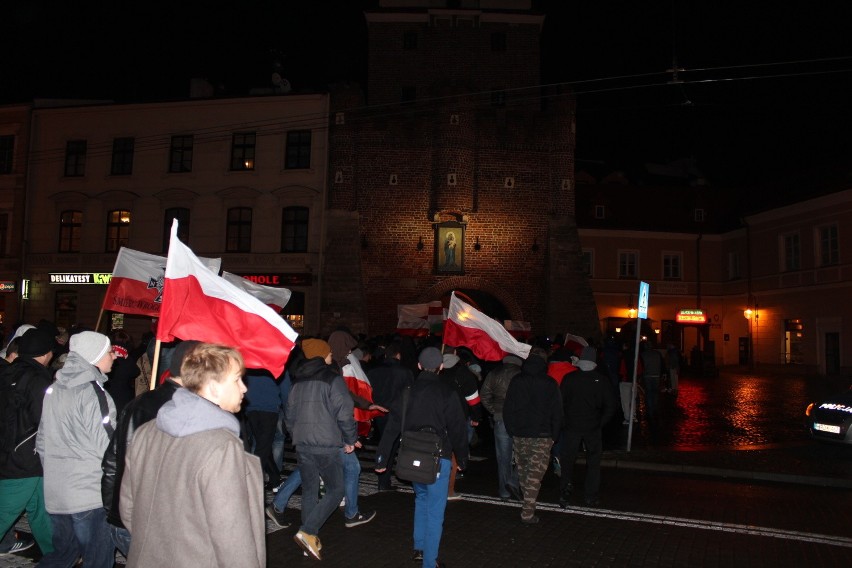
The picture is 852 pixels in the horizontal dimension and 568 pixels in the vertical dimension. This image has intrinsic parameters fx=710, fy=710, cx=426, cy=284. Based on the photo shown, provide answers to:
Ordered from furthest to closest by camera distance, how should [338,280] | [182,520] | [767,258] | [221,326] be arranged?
[767,258]
[338,280]
[221,326]
[182,520]

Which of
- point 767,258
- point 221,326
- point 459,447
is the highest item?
point 767,258

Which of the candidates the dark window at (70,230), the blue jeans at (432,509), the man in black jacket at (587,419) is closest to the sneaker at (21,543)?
the blue jeans at (432,509)

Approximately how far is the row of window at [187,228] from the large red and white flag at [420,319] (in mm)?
6629

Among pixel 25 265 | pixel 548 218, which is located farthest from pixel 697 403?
pixel 25 265

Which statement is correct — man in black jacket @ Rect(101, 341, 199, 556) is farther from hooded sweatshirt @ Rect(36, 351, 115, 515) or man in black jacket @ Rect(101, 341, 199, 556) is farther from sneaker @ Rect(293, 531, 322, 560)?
sneaker @ Rect(293, 531, 322, 560)

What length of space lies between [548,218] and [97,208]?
1917cm

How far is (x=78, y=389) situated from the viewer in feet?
16.1

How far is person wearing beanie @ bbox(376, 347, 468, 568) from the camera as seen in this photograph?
19.5 feet

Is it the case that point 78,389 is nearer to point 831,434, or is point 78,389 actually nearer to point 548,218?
point 831,434

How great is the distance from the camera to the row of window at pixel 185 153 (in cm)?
2922

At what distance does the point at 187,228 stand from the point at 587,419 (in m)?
24.5

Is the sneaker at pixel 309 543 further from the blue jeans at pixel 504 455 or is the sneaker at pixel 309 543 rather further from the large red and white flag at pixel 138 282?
the large red and white flag at pixel 138 282

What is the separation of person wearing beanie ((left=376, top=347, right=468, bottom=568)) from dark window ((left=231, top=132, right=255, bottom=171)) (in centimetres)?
2462

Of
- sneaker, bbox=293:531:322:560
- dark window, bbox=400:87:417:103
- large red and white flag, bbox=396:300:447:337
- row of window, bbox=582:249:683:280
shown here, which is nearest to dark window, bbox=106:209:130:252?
dark window, bbox=400:87:417:103
